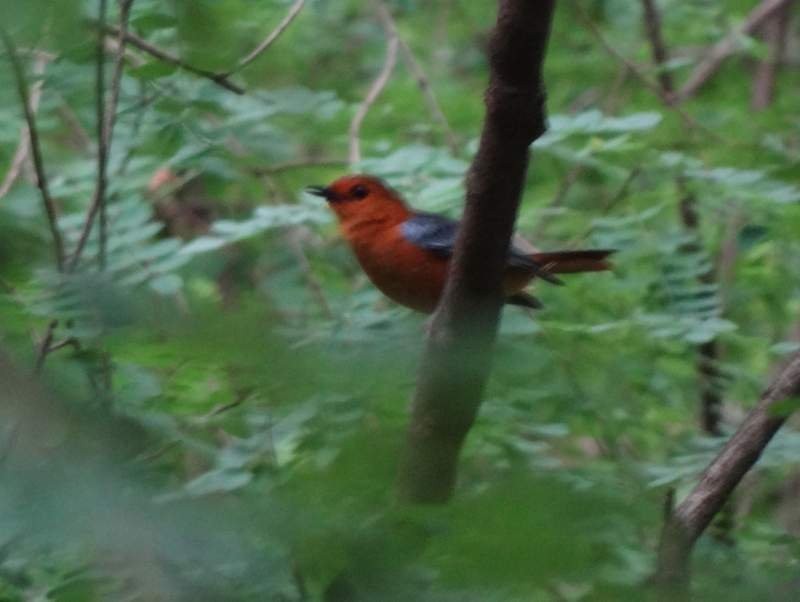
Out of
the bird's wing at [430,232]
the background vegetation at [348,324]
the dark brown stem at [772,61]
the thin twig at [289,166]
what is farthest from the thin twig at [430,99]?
the dark brown stem at [772,61]

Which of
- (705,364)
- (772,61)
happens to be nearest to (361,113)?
(705,364)

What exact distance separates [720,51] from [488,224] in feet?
9.68

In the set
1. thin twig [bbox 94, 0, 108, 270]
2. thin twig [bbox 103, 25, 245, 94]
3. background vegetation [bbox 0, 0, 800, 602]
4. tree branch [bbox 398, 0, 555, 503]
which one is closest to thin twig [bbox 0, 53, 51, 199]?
background vegetation [bbox 0, 0, 800, 602]

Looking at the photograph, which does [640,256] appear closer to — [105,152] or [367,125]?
[367,125]

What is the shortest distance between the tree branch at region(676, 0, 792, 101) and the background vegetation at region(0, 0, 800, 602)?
68 mm

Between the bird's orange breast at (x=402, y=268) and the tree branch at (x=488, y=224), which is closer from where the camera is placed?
the tree branch at (x=488, y=224)

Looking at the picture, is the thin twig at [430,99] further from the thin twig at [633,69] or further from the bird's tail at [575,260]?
the bird's tail at [575,260]

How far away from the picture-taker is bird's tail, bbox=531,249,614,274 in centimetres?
291

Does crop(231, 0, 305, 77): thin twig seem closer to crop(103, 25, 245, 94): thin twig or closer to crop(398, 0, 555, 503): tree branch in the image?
crop(103, 25, 245, 94): thin twig

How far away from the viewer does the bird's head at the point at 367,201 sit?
326cm

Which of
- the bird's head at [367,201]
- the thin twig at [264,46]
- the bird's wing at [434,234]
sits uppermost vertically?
the thin twig at [264,46]

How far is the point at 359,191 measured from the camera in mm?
3297

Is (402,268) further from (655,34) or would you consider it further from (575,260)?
(655,34)

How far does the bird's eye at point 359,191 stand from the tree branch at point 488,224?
5.16 ft
